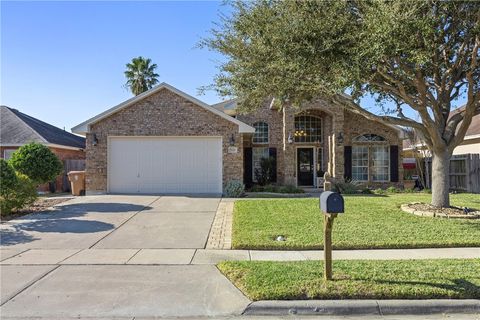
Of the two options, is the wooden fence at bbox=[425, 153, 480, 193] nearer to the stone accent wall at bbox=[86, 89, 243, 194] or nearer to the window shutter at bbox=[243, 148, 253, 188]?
the window shutter at bbox=[243, 148, 253, 188]

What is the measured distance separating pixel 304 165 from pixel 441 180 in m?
9.44

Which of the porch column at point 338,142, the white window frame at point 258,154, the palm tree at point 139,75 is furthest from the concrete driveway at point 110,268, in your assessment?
the palm tree at point 139,75

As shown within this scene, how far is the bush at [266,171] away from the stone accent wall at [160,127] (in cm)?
334

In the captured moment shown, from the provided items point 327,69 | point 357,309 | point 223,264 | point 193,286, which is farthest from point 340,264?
point 327,69

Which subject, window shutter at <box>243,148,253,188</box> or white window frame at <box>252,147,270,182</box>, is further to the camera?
white window frame at <box>252,147,270,182</box>

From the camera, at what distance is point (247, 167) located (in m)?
19.7

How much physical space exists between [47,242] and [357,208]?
8.43m

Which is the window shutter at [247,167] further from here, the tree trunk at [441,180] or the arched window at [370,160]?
the tree trunk at [441,180]

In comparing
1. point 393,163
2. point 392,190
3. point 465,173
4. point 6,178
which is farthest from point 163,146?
point 465,173

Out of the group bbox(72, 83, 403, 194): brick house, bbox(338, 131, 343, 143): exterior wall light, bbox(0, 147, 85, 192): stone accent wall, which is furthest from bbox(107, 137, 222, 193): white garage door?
bbox(338, 131, 343, 143): exterior wall light

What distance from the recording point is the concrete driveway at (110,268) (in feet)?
16.2

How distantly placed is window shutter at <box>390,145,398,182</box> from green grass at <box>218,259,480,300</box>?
45.0ft

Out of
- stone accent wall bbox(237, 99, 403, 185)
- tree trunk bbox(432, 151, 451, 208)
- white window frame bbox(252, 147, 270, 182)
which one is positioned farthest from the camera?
white window frame bbox(252, 147, 270, 182)

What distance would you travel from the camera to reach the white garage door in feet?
53.5
